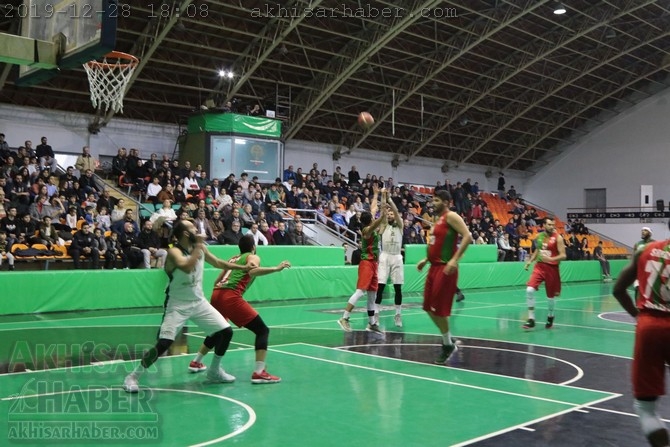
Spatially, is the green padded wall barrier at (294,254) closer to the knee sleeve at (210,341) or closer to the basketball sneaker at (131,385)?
the knee sleeve at (210,341)

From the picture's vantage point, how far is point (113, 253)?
1689cm

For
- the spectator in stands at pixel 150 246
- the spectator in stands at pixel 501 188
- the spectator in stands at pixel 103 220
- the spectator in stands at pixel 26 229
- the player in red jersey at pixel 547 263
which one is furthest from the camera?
the spectator in stands at pixel 501 188

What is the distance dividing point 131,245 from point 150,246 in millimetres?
490

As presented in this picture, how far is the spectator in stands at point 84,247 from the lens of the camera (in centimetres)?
1634

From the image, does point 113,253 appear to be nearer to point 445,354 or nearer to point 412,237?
A: point 445,354

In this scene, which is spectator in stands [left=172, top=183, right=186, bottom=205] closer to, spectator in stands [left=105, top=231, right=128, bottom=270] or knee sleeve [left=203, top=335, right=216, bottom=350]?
spectator in stands [left=105, top=231, right=128, bottom=270]

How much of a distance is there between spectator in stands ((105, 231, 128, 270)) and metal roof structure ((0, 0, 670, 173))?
30.9 ft

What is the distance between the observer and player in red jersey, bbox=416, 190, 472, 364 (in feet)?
27.6

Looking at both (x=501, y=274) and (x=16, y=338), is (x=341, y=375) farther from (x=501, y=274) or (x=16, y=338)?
(x=501, y=274)

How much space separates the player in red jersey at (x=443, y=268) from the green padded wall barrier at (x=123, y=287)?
8787 mm

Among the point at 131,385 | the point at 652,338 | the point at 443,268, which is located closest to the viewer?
the point at 652,338

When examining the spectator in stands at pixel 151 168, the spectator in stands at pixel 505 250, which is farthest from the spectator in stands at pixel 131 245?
the spectator in stands at pixel 505 250

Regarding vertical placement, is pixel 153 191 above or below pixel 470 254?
above

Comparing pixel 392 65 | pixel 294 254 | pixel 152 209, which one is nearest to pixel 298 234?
pixel 294 254
